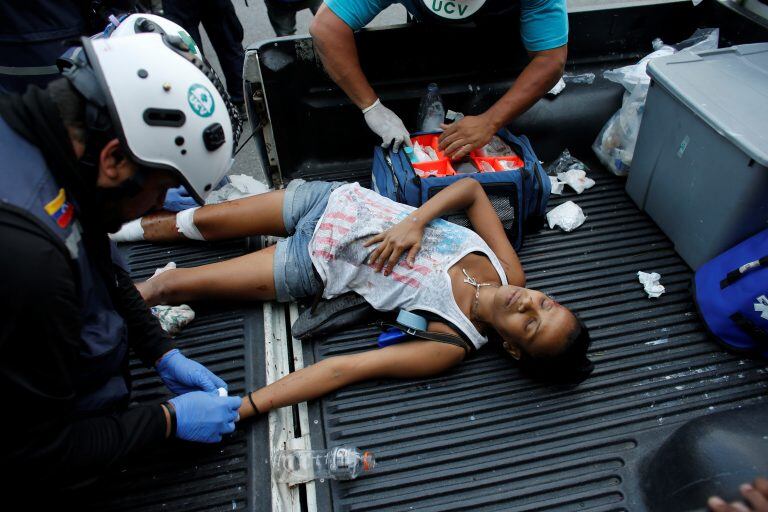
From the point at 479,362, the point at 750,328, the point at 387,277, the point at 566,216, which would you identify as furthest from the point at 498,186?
the point at 750,328

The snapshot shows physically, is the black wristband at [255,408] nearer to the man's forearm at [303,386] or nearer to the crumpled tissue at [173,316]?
the man's forearm at [303,386]

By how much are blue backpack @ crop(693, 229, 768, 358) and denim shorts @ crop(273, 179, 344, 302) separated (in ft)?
5.44

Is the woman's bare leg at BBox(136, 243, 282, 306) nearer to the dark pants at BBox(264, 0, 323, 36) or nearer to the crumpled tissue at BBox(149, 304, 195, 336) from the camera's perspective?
the crumpled tissue at BBox(149, 304, 195, 336)

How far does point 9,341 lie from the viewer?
49.0 inches

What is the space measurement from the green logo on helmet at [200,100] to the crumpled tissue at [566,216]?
1.95m

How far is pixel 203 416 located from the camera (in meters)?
1.96

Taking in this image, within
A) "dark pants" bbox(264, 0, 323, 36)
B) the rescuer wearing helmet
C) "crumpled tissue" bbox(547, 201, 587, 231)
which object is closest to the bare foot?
the rescuer wearing helmet

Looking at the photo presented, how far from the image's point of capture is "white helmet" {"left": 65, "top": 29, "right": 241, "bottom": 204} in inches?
55.8

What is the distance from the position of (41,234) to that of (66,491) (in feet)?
2.84

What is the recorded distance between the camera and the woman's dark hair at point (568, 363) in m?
2.23

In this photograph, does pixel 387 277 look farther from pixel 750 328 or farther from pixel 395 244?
pixel 750 328

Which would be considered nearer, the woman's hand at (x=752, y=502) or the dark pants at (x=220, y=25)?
the woman's hand at (x=752, y=502)

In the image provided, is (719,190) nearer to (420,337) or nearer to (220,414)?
(420,337)

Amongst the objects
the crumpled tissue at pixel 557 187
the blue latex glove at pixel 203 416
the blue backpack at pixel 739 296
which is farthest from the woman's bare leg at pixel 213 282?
the blue backpack at pixel 739 296
